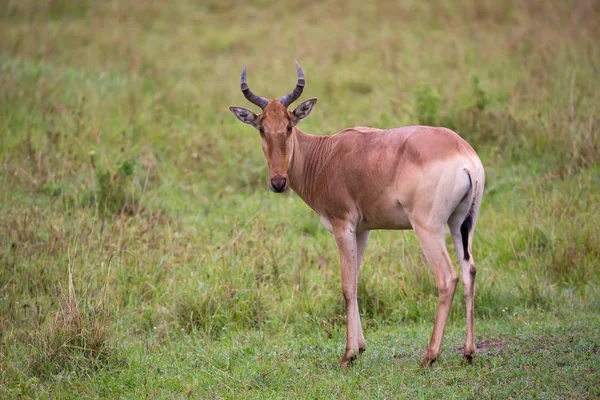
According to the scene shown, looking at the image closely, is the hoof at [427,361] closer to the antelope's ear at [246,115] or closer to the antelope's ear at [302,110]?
the antelope's ear at [302,110]

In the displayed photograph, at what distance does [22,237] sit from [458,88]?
7.49m

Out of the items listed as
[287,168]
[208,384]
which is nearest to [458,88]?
[287,168]

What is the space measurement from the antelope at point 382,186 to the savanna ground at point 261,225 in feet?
2.13

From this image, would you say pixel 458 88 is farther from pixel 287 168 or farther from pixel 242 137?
pixel 287 168

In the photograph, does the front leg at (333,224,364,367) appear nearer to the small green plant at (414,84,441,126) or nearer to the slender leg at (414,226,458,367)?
the slender leg at (414,226,458,367)

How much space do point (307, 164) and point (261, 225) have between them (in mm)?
2347

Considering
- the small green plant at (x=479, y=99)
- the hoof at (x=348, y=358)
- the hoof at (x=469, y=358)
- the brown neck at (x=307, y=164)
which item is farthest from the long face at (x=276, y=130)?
the small green plant at (x=479, y=99)

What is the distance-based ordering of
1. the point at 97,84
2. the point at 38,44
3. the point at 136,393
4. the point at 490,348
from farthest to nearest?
the point at 38,44 → the point at 97,84 → the point at 490,348 → the point at 136,393

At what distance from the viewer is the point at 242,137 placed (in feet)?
40.1

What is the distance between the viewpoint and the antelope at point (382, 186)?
19.7 feet

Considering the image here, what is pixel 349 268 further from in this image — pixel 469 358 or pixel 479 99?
pixel 479 99

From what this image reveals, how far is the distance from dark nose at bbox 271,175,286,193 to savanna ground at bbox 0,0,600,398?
55.4 inches

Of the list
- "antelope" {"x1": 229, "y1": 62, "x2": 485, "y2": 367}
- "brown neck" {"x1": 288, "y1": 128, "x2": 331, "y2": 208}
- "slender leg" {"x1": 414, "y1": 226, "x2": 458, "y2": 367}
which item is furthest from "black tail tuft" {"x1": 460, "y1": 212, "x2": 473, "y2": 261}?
"brown neck" {"x1": 288, "y1": 128, "x2": 331, "y2": 208}

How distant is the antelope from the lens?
5993 mm
